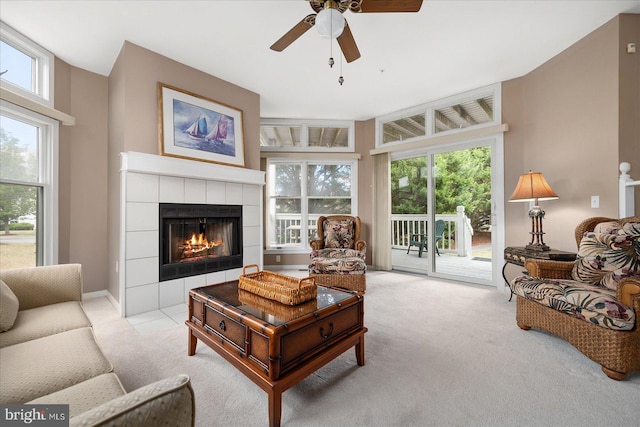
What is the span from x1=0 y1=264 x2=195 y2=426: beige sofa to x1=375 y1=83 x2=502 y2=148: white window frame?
4.29 m

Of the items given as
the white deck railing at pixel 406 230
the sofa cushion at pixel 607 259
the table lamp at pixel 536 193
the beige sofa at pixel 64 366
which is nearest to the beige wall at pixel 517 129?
the table lamp at pixel 536 193

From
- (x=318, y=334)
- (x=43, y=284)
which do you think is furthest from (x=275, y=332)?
(x=43, y=284)

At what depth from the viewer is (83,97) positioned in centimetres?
317

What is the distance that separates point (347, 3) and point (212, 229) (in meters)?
2.82

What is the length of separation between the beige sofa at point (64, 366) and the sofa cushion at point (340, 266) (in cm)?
222

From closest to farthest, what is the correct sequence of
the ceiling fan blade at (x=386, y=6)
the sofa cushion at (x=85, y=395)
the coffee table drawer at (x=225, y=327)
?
the sofa cushion at (x=85, y=395) → the coffee table drawer at (x=225, y=327) → the ceiling fan blade at (x=386, y=6)

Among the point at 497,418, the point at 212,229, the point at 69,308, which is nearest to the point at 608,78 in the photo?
the point at 497,418

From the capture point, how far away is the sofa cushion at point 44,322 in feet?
4.37

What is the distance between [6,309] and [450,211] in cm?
466

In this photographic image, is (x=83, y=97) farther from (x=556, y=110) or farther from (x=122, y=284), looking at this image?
(x=556, y=110)

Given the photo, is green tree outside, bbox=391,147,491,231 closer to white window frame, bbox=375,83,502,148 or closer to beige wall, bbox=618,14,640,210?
white window frame, bbox=375,83,502,148

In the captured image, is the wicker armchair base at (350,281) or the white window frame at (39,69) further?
the wicker armchair base at (350,281)

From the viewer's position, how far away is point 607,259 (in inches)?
79.5

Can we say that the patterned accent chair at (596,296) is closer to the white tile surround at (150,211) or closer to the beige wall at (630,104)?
the beige wall at (630,104)
